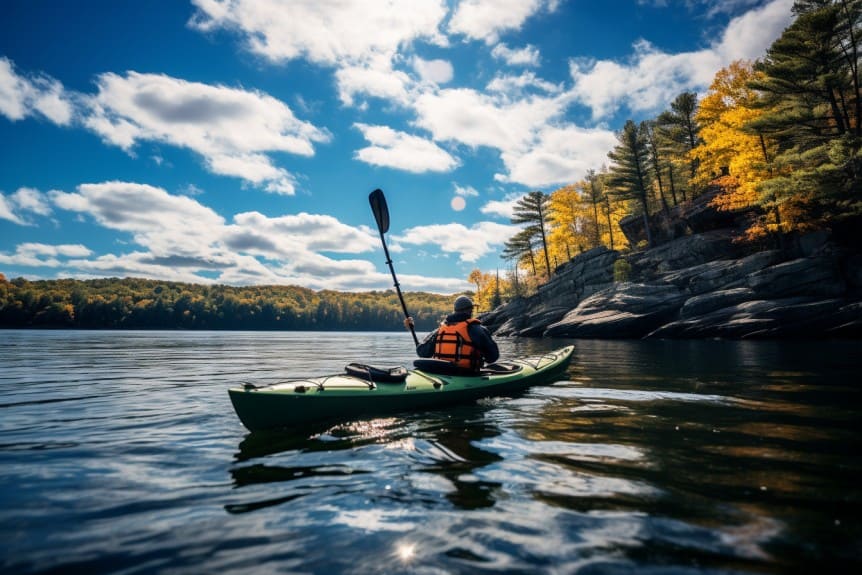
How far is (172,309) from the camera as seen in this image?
97688 mm

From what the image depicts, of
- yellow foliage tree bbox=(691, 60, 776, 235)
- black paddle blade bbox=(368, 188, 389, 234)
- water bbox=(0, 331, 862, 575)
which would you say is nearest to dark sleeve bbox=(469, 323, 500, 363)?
water bbox=(0, 331, 862, 575)

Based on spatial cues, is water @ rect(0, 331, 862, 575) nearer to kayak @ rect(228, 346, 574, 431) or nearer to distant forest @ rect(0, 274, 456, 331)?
kayak @ rect(228, 346, 574, 431)

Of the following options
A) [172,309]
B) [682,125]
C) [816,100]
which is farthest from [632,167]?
[172,309]

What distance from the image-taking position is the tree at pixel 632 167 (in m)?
33.6

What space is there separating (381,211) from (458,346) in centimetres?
470

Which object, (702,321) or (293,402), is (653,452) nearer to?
(293,402)

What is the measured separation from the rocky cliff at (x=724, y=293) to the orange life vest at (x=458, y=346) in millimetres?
18790

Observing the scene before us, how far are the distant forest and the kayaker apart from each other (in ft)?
340

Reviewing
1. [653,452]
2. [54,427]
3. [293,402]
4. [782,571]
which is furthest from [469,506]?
[54,427]

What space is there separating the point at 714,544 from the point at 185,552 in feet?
9.71

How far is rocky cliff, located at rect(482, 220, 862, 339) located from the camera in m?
18.9

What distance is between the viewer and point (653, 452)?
13.5 feet

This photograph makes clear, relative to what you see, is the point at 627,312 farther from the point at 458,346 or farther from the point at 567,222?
the point at 458,346

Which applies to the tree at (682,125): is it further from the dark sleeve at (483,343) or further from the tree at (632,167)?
the dark sleeve at (483,343)
